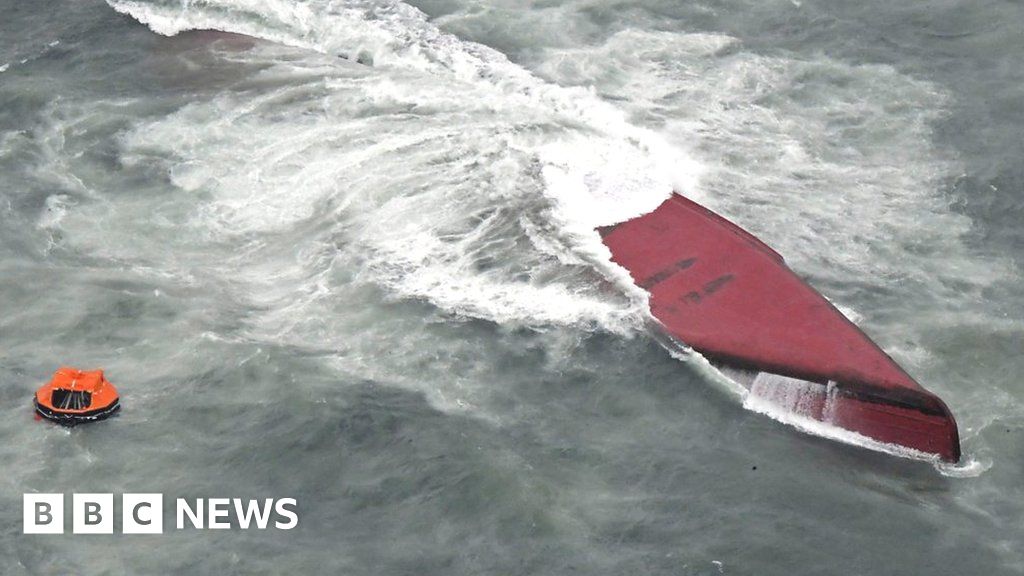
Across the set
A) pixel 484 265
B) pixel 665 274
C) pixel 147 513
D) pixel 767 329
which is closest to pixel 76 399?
pixel 147 513

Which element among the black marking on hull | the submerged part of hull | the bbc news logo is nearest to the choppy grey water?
the bbc news logo

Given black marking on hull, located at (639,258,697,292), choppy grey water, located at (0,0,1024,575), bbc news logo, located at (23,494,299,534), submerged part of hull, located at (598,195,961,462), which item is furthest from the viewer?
black marking on hull, located at (639,258,697,292)

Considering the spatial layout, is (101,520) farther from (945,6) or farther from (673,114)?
(945,6)

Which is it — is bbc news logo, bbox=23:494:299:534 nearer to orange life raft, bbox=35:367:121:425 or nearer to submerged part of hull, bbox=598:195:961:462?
orange life raft, bbox=35:367:121:425

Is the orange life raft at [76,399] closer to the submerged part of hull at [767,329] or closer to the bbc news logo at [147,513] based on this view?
the bbc news logo at [147,513]

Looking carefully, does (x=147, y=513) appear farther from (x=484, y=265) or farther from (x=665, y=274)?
(x=665, y=274)

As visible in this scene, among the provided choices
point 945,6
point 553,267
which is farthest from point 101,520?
point 945,6
